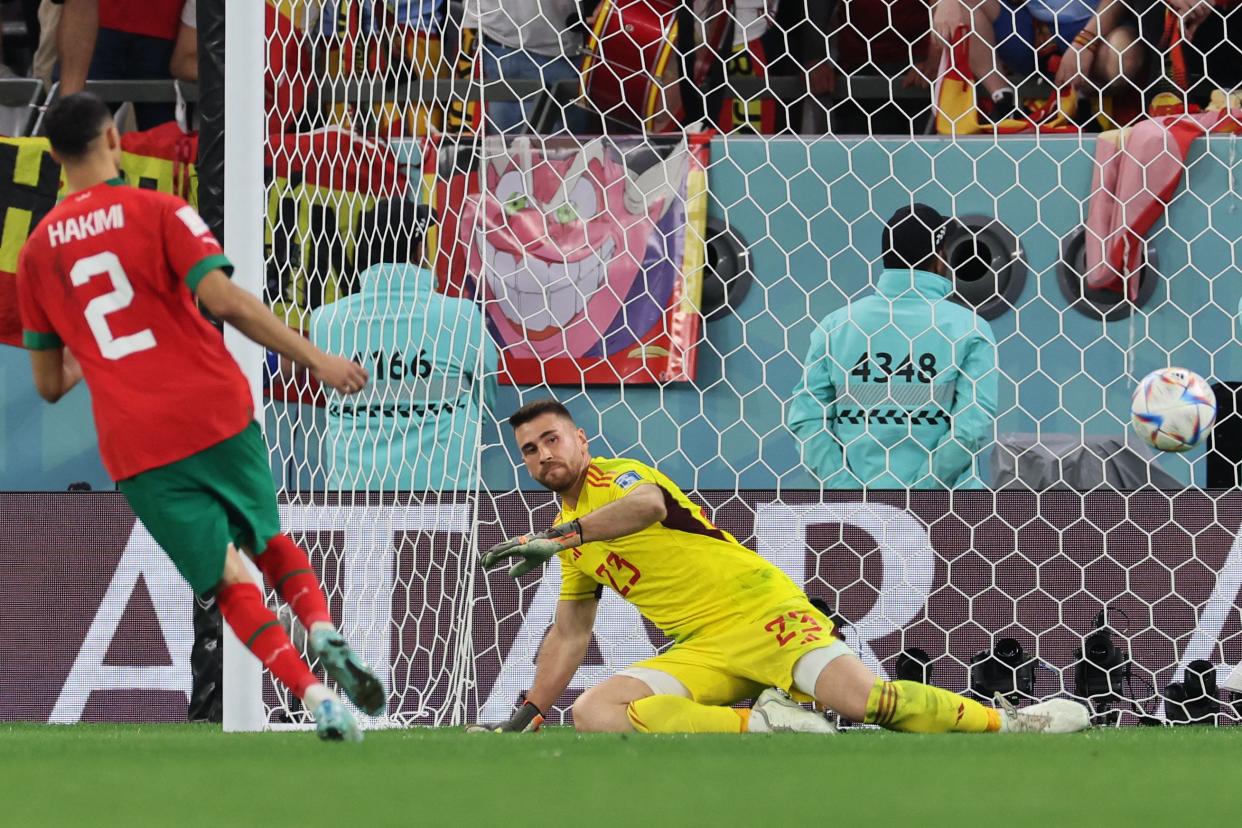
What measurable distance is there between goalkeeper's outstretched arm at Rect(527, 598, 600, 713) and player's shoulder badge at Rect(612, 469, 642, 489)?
397mm

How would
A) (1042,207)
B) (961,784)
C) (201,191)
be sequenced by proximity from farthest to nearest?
(1042,207)
(201,191)
(961,784)

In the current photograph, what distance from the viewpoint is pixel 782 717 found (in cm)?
479

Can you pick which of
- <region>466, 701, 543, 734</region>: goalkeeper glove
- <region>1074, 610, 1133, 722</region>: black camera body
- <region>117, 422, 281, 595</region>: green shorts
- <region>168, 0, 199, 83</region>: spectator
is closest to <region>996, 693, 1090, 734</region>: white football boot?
<region>1074, 610, 1133, 722</region>: black camera body

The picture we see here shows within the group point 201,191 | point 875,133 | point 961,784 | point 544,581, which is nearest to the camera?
point 961,784

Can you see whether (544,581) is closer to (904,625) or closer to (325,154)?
(904,625)

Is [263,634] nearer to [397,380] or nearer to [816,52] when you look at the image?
[397,380]

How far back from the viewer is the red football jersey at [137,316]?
372cm

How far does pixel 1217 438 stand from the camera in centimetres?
605

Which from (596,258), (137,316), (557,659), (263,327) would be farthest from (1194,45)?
(137,316)

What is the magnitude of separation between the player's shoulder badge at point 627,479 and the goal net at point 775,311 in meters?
0.27

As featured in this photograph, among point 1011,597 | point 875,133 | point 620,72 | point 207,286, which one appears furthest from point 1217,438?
point 207,286

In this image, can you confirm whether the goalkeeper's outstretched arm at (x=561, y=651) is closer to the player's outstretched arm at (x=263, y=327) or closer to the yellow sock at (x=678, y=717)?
the yellow sock at (x=678, y=717)

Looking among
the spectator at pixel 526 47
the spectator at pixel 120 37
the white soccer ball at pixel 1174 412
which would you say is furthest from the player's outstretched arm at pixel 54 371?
the spectator at pixel 120 37

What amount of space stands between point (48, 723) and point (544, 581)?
166cm
